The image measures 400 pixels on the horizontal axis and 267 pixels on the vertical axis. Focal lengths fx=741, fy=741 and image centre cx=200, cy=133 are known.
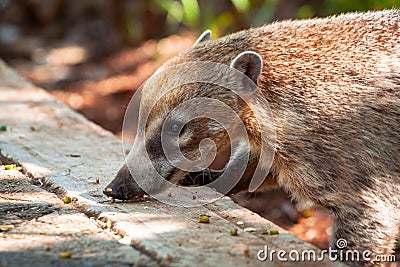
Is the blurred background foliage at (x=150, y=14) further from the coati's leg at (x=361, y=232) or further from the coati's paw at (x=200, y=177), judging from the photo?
the coati's leg at (x=361, y=232)

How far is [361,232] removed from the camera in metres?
4.32

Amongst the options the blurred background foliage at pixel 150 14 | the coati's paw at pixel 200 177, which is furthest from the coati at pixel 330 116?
the blurred background foliage at pixel 150 14

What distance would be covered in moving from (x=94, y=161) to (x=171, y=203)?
3.22 ft

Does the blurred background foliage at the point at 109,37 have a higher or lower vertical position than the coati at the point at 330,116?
higher

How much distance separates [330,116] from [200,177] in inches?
39.4

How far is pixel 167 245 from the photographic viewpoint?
3594mm

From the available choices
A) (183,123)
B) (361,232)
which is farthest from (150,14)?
(361,232)

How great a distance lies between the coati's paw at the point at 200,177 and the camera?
4840 millimetres

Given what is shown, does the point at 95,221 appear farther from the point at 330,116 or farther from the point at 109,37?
the point at 109,37

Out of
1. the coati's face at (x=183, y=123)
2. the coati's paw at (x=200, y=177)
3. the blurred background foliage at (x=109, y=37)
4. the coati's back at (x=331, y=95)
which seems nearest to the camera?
the coati's back at (x=331, y=95)

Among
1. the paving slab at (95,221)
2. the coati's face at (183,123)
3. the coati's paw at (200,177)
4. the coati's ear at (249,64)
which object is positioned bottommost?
the paving slab at (95,221)

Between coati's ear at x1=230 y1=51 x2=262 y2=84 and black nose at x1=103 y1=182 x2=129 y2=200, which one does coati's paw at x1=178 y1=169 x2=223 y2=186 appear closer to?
black nose at x1=103 y1=182 x2=129 y2=200

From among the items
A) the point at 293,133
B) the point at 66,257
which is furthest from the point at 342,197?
the point at 66,257

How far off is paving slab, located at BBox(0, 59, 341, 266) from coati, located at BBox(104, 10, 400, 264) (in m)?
0.32
